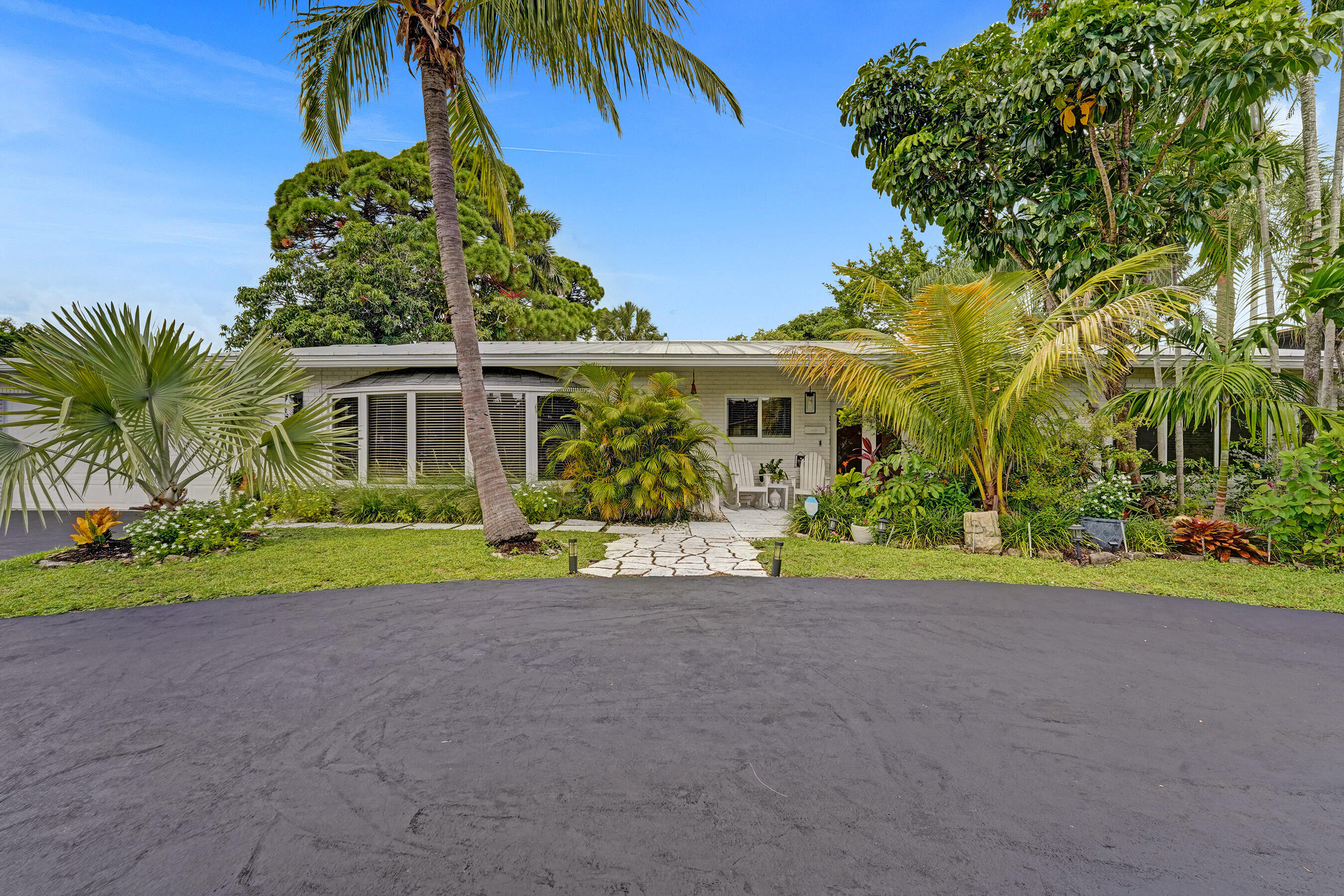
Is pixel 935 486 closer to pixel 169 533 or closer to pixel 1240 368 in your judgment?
pixel 1240 368

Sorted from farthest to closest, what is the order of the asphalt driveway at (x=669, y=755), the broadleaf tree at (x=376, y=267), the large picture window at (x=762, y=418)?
the broadleaf tree at (x=376, y=267) < the large picture window at (x=762, y=418) < the asphalt driveway at (x=669, y=755)

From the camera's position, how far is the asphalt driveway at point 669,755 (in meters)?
1.81

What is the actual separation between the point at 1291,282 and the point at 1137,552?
364 cm

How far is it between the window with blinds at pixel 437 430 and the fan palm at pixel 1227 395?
9.19 meters

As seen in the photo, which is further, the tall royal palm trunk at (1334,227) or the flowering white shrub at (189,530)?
the tall royal palm trunk at (1334,227)

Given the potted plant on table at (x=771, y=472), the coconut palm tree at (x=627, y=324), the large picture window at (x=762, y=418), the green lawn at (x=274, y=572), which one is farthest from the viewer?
the coconut palm tree at (x=627, y=324)

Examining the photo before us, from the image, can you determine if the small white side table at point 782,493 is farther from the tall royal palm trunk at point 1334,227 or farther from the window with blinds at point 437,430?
the tall royal palm trunk at point 1334,227

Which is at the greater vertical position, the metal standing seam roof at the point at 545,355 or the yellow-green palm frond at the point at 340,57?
the yellow-green palm frond at the point at 340,57

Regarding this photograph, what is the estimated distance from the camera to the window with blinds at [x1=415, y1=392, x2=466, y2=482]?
9.71 meters

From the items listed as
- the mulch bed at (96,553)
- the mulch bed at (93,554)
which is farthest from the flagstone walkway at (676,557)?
the mulch bed at (96,553)

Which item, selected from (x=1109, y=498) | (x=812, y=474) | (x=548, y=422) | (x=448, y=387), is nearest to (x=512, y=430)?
(x=548, y=422)

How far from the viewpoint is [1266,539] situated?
19.9ft

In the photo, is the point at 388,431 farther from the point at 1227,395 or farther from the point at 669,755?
the point at 1227,395

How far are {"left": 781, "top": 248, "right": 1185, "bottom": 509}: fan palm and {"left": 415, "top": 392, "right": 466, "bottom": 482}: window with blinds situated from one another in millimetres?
5659
